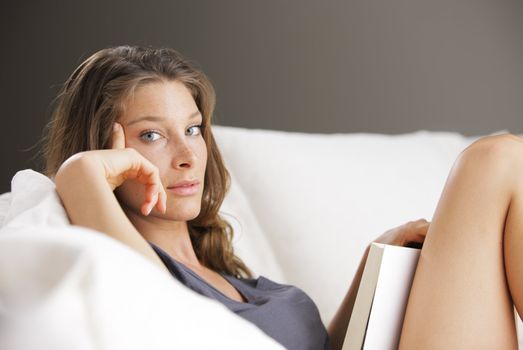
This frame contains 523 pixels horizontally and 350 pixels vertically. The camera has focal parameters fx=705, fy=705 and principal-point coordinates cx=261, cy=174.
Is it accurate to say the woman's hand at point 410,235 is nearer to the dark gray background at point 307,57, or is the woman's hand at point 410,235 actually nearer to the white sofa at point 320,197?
the white sofa at point 320,197

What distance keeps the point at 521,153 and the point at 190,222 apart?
79cm

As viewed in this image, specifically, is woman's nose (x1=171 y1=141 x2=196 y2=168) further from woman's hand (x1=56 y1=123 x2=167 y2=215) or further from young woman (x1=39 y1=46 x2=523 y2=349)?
woman's hand (x1=56 y1=123 x2=167 y2=215)

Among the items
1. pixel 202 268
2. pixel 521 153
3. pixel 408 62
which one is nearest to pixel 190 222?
pixel 202 268

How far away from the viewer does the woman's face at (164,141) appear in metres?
1.30

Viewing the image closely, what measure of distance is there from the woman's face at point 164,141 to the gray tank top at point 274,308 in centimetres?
11

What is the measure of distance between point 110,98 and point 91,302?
761 millimetres

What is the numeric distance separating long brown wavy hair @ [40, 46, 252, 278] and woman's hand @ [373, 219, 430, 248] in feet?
1.36

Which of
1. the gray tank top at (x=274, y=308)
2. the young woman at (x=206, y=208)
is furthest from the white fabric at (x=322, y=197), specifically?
the gray tank top at (x=274, y=308)

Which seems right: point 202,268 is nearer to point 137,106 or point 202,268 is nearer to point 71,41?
point 137,106

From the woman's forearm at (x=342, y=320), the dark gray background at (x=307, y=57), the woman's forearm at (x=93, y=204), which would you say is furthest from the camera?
the dark gray background at (x=307, y=57)

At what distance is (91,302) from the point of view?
59cm

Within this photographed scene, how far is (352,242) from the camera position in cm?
179

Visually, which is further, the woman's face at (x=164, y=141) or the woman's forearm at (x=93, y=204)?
the woman's face at (x=164, y=141)

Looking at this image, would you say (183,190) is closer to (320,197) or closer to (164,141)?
(164,141)
